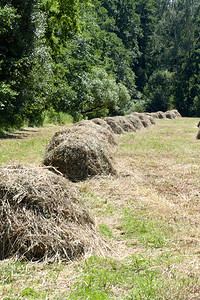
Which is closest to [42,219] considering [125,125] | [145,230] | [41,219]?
[41,219]

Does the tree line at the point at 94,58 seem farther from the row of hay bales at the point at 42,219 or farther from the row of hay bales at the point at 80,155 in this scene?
the row of hay bales at the point at 42,219

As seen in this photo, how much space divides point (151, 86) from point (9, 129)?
43132mm

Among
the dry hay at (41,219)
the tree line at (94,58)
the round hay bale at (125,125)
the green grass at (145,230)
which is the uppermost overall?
the tree line at (94,58)

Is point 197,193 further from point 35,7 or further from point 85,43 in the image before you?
point 85,43

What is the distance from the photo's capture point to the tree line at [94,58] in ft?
49.6

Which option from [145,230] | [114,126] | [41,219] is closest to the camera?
[41,219]

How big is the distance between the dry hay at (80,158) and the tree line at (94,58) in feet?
20.0

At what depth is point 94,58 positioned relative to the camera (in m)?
34.4

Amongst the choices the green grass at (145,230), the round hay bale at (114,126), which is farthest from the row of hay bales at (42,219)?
the round hay bale at (114,126)

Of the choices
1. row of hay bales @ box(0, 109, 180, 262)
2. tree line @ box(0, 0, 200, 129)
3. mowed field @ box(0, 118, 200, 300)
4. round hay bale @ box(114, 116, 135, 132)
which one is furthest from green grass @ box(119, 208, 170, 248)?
round hay bale @ box(114, 116, 135, 132)

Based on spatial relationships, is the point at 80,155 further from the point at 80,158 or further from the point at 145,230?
the point at 145,230

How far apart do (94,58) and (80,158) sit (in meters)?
28.8

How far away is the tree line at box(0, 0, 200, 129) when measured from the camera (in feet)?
49.6

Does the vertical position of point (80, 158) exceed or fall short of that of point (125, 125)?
it falls short
